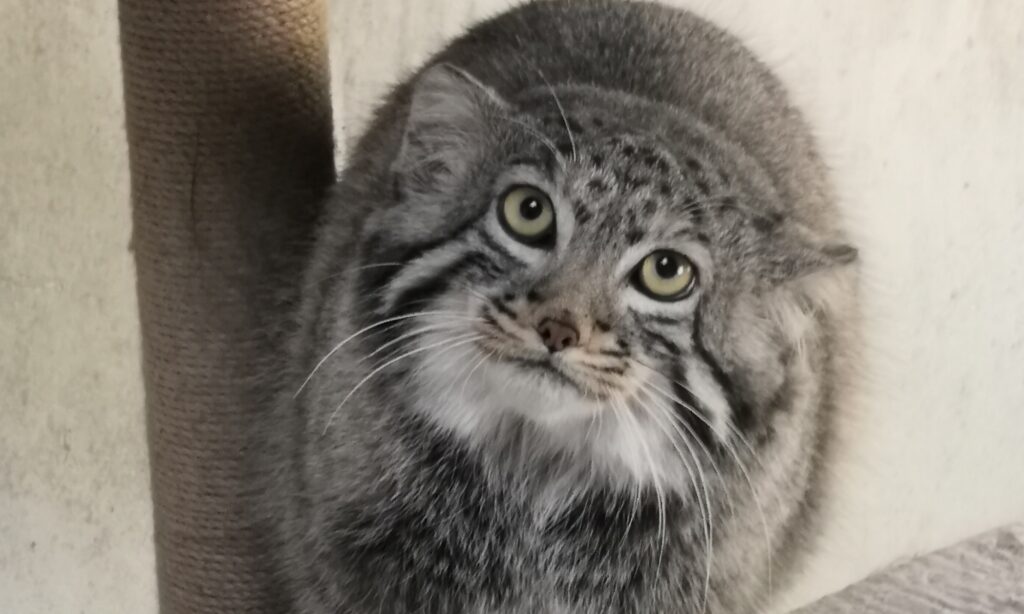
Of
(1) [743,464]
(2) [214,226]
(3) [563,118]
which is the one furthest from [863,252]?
(2) [214,226]

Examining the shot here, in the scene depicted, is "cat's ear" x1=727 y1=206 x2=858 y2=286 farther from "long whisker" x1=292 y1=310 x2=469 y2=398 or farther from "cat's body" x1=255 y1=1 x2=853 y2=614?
"long whisker" x1=292 y1=310 x2=469 y2=398

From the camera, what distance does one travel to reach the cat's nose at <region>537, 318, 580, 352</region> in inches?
33.5

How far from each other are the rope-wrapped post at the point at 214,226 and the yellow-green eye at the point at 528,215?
41 centimetres

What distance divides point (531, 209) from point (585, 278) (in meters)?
0.08

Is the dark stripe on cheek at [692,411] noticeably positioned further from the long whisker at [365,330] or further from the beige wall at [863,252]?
the beige wall at [863,252]

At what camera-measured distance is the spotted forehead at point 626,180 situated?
35.0 inches

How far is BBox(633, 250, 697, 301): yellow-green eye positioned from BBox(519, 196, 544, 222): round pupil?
95 millimetres

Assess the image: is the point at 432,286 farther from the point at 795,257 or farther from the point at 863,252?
the point at 863,252

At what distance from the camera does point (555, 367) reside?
87 centimetres

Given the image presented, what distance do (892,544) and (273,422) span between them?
1.42 metres

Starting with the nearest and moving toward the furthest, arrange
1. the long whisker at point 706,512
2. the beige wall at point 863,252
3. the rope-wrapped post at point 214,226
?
the long whisker at point 706,512 < the rope-wrapped post at point 214,226 < the beige wall at point 863,252

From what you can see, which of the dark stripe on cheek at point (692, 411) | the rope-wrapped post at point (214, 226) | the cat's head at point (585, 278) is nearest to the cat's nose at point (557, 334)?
the cat's head at point (585, 278)

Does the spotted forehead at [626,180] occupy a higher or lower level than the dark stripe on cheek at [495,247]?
higher

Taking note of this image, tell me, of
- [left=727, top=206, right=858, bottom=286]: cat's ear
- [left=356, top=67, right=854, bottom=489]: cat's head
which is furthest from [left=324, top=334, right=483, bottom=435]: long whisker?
[left=727, top=206, right=858, bottom=286]: cat's ear
